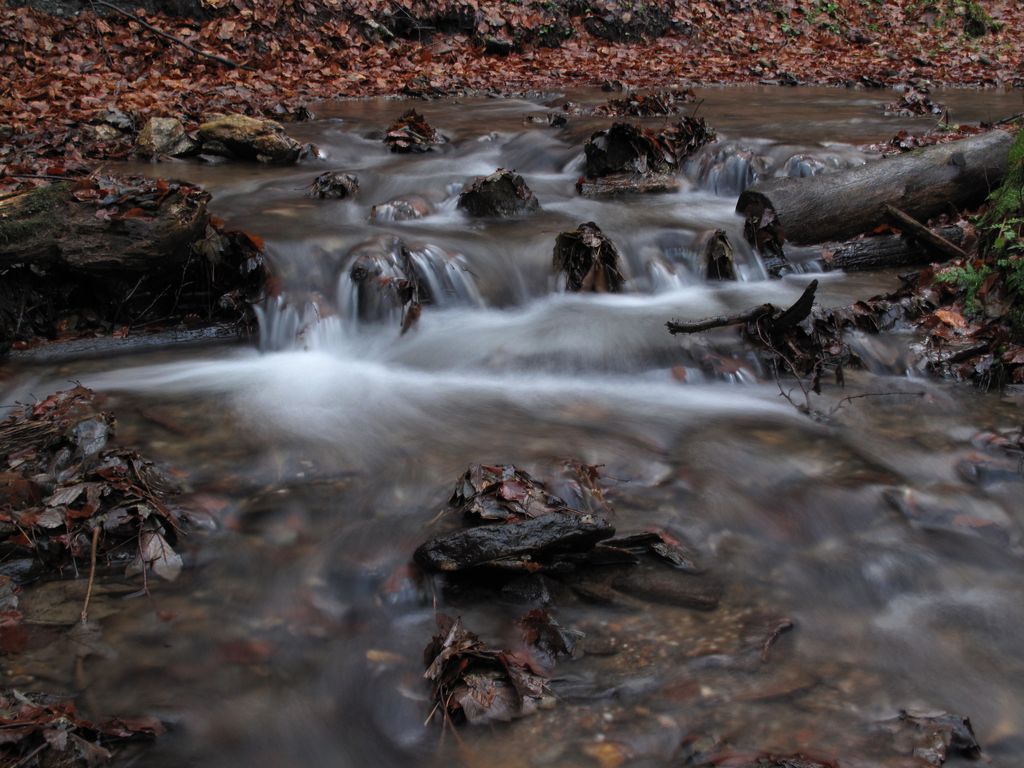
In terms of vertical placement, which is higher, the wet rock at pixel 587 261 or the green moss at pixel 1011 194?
the green moss at pixel 1011 194

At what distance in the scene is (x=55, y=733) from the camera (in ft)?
8.10

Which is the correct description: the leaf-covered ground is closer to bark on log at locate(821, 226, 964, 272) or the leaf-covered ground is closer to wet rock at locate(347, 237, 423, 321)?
wet rock at locate(347, 237, 423, 321)

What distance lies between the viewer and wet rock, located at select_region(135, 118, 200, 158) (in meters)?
8.73

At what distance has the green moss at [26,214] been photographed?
5.34 metres

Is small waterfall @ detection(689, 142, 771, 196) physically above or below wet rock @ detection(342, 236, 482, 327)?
→ above

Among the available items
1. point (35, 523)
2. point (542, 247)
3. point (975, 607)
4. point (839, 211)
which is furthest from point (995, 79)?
point (35, 523)

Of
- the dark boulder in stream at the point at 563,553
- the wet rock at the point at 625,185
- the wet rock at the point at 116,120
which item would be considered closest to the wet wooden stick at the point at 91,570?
the dark boulder in stream at the point at 563,553

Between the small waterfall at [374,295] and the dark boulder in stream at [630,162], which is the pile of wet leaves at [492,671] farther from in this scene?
the dark boulder in stream at [630,162]

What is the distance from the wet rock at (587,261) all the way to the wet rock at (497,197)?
3.93 feet

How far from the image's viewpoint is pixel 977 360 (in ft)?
17.1

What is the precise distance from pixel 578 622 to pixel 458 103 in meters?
10.5

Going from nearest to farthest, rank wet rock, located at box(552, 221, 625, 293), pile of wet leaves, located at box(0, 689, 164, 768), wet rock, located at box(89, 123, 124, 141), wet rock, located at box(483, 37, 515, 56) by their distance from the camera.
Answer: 1. pile of wet leaves, located at box(0, 689, 164, 768)
2. wet rock, located at box(552, 221, 625, 293)
3. wet rock, located at box(89, 123, 124, 141)
4. wet rock, located at box(483, 37, 515, 56)

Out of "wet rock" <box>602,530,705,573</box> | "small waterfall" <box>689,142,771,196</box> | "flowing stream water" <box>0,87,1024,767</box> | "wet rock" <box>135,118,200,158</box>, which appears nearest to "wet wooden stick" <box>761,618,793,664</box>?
"flowing stream water" <box>0,87,1024,767</box>

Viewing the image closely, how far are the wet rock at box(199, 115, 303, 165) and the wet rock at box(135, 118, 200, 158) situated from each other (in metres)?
0.18
